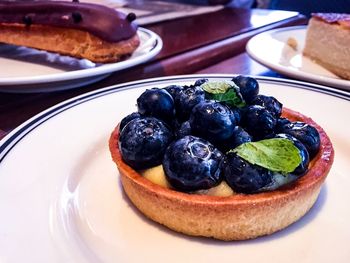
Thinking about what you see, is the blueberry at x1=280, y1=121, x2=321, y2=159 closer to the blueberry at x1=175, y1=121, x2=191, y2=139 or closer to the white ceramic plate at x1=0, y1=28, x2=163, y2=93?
the blueberry at x1=175, y1=121, x2=191, y2=139

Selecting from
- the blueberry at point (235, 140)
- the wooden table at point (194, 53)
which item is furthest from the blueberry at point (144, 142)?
the wooden table at point (194, 53)

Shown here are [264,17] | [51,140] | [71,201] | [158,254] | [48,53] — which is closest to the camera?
[158,254]

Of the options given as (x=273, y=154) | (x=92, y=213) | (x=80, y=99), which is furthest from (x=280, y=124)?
(x=80, y=99)

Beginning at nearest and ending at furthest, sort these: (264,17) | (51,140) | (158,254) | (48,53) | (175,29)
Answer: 1. (158,254)
2. (51,140)
3. (48,53)
4. (175,29)
5. (264,17)

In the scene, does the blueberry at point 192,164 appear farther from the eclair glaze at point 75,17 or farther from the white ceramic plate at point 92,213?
the eclair glaze at point 75,17

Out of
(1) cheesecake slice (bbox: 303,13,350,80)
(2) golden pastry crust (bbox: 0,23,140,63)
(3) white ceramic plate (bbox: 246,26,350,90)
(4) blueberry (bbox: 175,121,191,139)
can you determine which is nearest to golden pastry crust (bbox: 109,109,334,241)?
(4) blueberry (bbox: 175,121,191,139)

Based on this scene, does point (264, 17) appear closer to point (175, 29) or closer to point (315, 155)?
point (175, 29)

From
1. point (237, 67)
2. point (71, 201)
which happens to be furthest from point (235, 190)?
point (237, 67)
